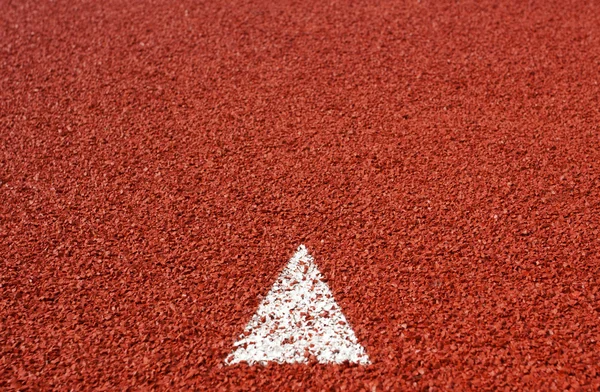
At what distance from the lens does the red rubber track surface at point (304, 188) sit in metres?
2.42

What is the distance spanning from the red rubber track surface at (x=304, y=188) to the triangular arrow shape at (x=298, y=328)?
47 millimetres

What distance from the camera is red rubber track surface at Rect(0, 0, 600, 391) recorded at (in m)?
2.42

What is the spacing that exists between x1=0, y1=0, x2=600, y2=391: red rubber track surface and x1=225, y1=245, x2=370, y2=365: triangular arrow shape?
0.15 feet

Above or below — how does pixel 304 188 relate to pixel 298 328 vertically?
above

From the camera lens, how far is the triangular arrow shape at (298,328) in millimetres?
2400

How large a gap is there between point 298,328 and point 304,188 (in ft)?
2.84

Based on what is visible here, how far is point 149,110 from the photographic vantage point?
3705 mm

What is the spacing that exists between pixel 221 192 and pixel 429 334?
1.32m

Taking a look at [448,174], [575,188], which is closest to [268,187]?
[448,174]

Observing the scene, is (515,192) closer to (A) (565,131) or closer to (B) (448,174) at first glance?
(B) (448,174)

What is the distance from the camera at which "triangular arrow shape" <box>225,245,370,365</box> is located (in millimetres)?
2400

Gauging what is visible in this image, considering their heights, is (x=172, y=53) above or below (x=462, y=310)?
above

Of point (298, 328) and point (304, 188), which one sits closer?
point (298, 328)

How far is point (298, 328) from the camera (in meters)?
2.51
